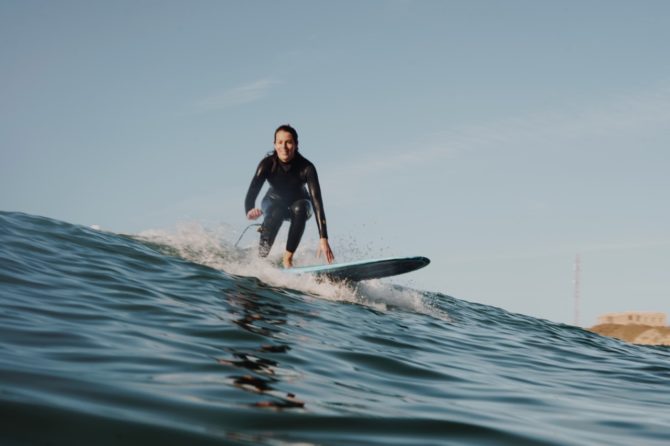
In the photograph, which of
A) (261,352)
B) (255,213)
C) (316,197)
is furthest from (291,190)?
(261,352)

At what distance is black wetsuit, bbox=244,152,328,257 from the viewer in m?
8.72

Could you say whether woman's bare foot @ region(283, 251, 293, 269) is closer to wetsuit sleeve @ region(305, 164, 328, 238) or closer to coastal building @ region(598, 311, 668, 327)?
wetsuit sleeve @ region(305, 164, 328, 238)

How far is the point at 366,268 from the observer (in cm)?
823

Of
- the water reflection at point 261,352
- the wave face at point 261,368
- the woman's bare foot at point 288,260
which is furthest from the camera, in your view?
the woman's bare foot at point 288,260

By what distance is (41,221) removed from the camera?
9836mm

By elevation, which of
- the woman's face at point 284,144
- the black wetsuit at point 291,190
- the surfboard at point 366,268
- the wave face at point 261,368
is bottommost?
the wave face at point 261,368

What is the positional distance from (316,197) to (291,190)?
0.47 metres

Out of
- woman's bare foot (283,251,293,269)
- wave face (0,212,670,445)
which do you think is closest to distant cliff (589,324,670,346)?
wave face (0,212,670,445)

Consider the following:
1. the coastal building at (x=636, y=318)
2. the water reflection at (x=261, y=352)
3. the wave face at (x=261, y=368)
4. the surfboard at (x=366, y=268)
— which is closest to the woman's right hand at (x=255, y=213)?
the wave face at (x=261, y=368)

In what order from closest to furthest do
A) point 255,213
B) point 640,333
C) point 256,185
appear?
point 255,213 → point 256,185 → point 640,333

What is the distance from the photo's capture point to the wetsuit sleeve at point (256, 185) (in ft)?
28.8

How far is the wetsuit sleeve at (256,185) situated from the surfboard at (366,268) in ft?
3.81

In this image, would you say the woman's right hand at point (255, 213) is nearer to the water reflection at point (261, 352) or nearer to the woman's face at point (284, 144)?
the woman's face at point (284, 144)

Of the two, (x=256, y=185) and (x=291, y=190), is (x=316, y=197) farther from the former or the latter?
(x=256, y=185)
